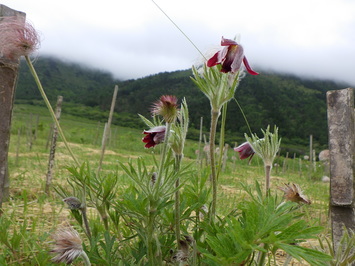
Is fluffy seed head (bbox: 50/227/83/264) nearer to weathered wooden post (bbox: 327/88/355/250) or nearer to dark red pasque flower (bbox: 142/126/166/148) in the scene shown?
dark red pasque flower (bbox: 142/126/166/148)

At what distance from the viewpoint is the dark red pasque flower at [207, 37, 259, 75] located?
3.21 feet

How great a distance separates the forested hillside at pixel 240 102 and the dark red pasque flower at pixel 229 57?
143ft

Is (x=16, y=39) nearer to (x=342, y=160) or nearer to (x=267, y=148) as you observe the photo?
(x=267, y=148)

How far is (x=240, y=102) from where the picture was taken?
59.8 metres

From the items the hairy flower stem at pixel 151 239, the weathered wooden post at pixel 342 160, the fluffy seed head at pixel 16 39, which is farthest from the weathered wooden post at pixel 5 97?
the weathered wooden post at pixel 342 160

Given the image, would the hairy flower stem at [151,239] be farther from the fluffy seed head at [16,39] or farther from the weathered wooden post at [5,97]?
the weathered wooden post at [5,97]

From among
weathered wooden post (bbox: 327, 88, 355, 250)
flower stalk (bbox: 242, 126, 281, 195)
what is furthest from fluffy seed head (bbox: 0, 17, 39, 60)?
weathered wooden post (bbox: 327, 88, 355, 250)

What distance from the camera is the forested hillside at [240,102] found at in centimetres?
5225

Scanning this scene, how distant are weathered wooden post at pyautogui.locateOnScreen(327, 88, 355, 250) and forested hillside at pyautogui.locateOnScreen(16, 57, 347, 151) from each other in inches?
1695

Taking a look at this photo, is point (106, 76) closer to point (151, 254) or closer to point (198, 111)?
point (198, 111)

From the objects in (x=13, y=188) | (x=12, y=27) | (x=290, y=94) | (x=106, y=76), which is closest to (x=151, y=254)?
(x=12, y=27)

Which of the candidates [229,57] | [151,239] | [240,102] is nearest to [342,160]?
[229,57]

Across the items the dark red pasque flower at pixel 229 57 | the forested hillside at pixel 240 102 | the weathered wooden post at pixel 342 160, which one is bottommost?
the weathered wooden post at pixel 342 160

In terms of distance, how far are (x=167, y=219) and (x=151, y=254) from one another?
9.7 inches
